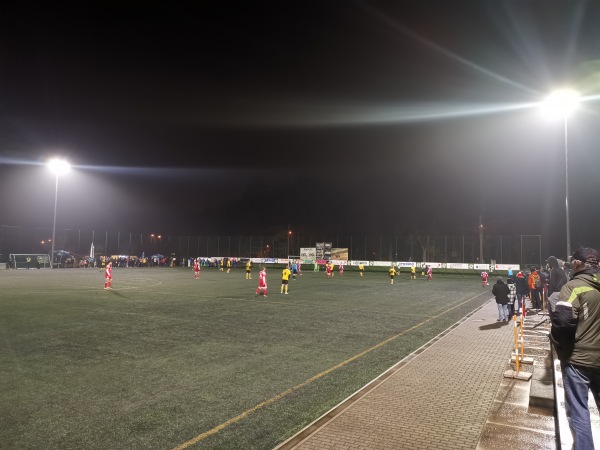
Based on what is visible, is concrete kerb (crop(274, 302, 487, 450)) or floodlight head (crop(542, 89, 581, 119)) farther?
floodlight head (crop(542, 89, 581, 119))

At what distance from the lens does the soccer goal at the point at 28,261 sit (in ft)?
164

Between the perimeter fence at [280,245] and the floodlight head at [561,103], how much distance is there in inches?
1492

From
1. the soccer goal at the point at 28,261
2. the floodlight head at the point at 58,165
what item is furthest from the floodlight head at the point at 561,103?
the soccer goal at the point at 28,261

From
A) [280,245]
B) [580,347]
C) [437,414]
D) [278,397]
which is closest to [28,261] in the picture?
[280,245]

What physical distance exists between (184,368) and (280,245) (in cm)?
6799

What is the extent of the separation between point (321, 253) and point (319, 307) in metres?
39.1

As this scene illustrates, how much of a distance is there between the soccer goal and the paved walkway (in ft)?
178

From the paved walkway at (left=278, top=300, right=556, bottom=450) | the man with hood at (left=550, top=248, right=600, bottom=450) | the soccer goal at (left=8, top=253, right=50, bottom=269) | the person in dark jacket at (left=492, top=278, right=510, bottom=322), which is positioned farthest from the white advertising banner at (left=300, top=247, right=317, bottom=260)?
the man with hood at (left=550, top=248, right=600, bottom=450)

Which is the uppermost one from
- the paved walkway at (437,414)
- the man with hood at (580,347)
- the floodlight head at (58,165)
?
the floodlight head at (58,165)

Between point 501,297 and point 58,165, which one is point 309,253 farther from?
point 501,297

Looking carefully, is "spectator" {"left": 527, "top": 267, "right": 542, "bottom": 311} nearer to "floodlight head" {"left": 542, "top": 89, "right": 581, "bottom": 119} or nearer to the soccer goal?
"floodlight head" {"left": 542, "top": 89, "right": 581, "bottom": 119}

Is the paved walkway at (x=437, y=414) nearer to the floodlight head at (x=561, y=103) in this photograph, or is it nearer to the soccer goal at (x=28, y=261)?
the floodlight head at (x=561, y=103)

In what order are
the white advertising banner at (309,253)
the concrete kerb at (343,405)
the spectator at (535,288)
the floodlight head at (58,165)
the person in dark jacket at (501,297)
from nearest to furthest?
the concrete kerb at (343,405) < the person in dark jacket at (501,297) < the spectator at (535,288) < the floodlight head at (58,165) < the white advertising banner at (309,253)

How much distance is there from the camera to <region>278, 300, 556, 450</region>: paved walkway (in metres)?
5.05
